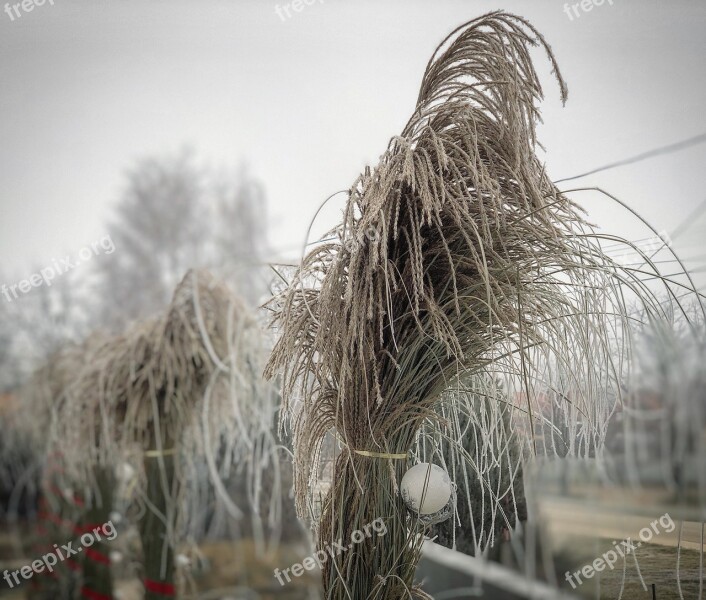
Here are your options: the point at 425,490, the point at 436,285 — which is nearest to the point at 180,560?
the point at 425,490

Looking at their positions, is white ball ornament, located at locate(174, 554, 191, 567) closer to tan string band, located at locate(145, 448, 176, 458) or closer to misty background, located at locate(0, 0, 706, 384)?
tan string band, located at locate(145, 448, 176, 458)

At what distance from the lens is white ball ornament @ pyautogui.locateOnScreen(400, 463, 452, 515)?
2.79 ft

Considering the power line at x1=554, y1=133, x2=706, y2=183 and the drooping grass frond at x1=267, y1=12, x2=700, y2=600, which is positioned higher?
the power line at x1=554, y1=133, x2=706, y2=183

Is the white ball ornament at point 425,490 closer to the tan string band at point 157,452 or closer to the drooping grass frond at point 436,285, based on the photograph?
the drooping grass frond at point 436,285

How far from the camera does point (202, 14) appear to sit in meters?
2.96

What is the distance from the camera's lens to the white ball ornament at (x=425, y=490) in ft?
2.79

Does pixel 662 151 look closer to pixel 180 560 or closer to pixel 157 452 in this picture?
pixel 157 452

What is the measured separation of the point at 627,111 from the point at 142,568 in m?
1.75

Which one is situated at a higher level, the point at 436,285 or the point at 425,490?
the point at 436,285

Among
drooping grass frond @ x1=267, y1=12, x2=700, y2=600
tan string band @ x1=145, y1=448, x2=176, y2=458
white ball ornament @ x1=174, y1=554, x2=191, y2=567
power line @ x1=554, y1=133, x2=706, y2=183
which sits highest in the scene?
power line @ x1=554, y1=133, x2=706, y2=183

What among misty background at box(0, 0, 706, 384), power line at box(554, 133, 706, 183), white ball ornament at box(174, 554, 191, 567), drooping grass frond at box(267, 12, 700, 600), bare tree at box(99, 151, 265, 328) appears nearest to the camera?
drooping grass frond at box(267, 12, 700, 600)

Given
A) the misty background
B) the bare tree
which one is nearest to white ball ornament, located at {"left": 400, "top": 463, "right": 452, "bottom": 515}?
the misty background

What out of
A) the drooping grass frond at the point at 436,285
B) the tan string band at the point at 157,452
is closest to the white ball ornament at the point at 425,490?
the drooping grass frond at the point at 436,285

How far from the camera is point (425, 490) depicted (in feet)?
2.77
